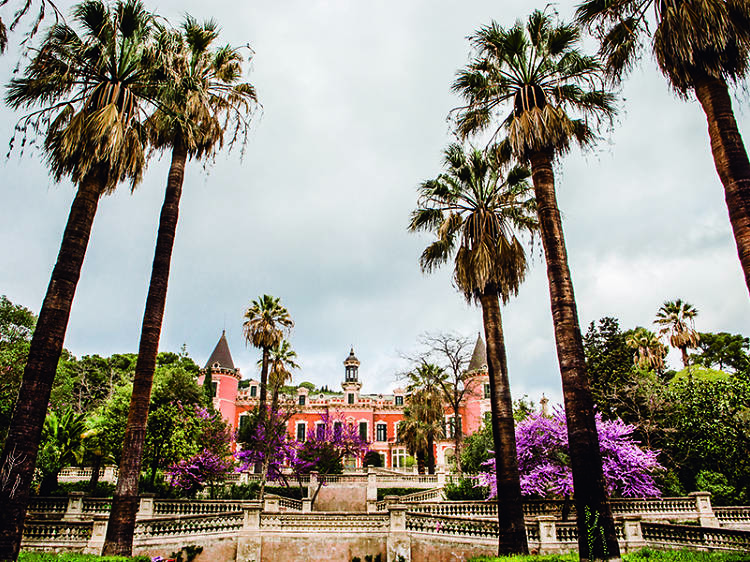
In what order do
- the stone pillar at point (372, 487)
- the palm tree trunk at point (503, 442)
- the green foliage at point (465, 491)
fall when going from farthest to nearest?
the stone pillar at point (372, 487) < the green foliage at point (465, 491) < the palm tree trunk at point (503, 442)

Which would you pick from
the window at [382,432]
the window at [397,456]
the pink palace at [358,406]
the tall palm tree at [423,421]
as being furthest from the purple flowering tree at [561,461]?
the window at [382,432]

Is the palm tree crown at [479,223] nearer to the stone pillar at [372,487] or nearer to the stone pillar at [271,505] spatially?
the stone pillar at [271,505]

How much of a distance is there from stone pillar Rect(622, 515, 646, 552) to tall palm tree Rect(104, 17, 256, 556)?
12.7m

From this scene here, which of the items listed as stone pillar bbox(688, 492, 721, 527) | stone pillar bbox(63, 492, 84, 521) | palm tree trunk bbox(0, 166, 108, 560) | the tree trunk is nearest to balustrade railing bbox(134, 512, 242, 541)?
stone pillar bbox(63, 492, 84, 521)

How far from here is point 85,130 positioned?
9.78 meters

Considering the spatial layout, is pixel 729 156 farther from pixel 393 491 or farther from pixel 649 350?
pixel 649 350

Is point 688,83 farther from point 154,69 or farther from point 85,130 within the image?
point 85,130

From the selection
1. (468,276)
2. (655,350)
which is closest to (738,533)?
(468,276)

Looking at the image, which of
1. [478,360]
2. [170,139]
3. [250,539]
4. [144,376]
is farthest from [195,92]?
[478,360]

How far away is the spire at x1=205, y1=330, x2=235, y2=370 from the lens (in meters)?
52.8

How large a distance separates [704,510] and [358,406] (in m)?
→ 41.0

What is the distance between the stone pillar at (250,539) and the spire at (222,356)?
124ft

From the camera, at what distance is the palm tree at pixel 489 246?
12.4 m

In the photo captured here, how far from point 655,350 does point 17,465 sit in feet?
143
